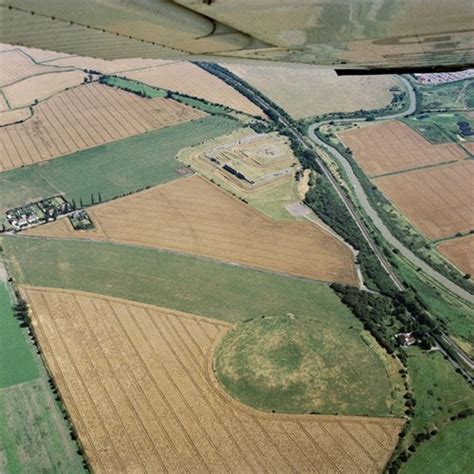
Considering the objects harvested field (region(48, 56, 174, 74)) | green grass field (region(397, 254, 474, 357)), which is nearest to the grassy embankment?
green grass field (region(397, 254, 474, 357))

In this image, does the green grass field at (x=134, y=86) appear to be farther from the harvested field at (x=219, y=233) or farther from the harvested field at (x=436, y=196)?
the harvested field at (x=436, y=196)

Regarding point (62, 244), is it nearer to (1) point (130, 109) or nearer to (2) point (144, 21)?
(1) point (130, 109)

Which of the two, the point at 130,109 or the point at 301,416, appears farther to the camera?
the point at 130,109

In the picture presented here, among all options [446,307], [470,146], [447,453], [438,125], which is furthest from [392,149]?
[447,453]

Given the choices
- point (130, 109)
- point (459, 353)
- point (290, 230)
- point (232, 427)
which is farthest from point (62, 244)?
point (459, 353)

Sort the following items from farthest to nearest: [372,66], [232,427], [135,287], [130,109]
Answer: [130,109], [135,287], [232,427], [372,66]

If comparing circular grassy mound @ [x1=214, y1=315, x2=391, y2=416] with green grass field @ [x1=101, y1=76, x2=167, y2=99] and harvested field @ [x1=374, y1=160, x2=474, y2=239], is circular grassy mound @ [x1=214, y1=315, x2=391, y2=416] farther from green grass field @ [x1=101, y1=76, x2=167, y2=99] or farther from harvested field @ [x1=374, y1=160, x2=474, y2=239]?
green grass field @ [x1=101, y1=76, x2=167, y2=99]
